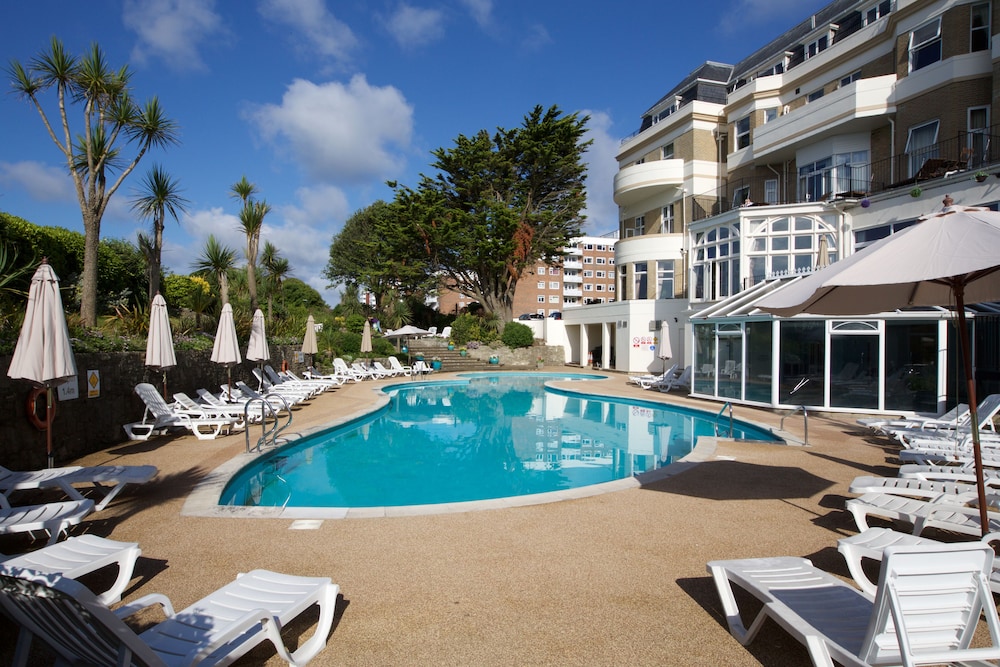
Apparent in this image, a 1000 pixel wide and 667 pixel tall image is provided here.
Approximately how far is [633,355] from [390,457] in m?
17.4

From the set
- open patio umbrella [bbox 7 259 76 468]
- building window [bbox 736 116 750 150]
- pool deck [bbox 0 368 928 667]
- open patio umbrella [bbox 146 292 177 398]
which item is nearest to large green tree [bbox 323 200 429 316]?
building window [bbox 736 116 750 150]

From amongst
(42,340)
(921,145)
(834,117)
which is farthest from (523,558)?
A: (834,117)

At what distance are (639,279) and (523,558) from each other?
76.5 feet

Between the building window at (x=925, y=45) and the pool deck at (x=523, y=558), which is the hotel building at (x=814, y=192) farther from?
the pool deck at (x=523, y=558)

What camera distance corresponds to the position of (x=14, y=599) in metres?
2.42

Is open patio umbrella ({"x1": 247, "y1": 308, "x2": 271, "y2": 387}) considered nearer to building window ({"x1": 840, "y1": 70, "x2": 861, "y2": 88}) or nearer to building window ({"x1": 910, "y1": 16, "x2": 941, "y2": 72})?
building window ({"x1": 910, "y1": 16, "x2": 941, "y2": 72})

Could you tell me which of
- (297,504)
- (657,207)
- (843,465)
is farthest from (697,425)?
(657,207)

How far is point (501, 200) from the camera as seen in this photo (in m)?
33.9

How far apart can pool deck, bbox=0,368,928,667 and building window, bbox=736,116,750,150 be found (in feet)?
65.7

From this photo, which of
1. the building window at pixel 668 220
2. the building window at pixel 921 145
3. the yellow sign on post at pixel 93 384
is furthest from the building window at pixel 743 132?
the yellow sign on post at pixel 93 384

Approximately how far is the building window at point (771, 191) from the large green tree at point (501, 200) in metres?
11.6

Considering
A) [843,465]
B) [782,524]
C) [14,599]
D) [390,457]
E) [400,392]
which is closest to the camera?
[14,599]

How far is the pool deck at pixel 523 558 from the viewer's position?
3.29m

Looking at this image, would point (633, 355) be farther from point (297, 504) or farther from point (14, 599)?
point (14, 599)
